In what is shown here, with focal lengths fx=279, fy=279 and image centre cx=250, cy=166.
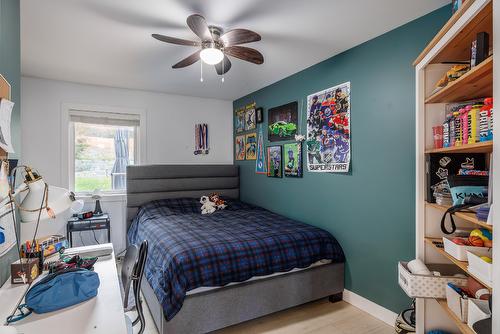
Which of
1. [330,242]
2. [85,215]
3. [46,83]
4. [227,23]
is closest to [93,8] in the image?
[227,23]

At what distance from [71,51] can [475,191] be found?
3.35 meters

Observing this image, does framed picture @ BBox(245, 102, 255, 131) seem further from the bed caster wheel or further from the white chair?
the white chair

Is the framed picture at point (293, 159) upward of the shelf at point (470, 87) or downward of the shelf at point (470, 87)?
downward

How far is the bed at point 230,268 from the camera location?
2020 millimetres

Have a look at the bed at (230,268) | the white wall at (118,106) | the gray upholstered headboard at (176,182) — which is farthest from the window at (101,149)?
the bed at (230,268)

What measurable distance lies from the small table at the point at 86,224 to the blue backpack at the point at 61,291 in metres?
2.34

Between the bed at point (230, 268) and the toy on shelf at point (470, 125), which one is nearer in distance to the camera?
the toy on shelf at point (470, 125)

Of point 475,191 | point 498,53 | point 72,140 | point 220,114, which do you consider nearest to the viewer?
point 498,53

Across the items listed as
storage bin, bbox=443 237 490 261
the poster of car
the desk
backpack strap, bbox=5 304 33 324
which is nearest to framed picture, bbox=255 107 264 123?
the poster of car

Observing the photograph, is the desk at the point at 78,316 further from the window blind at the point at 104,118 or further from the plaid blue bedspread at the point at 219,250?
the window blind at the point at 104,118

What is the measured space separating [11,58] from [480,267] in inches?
98.0

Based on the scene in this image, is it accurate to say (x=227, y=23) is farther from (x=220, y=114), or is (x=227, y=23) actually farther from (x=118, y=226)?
(x=118, y=226)

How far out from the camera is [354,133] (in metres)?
2.64

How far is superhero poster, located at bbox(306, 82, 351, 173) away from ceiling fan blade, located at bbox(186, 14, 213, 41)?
Result: 4.60 feet
